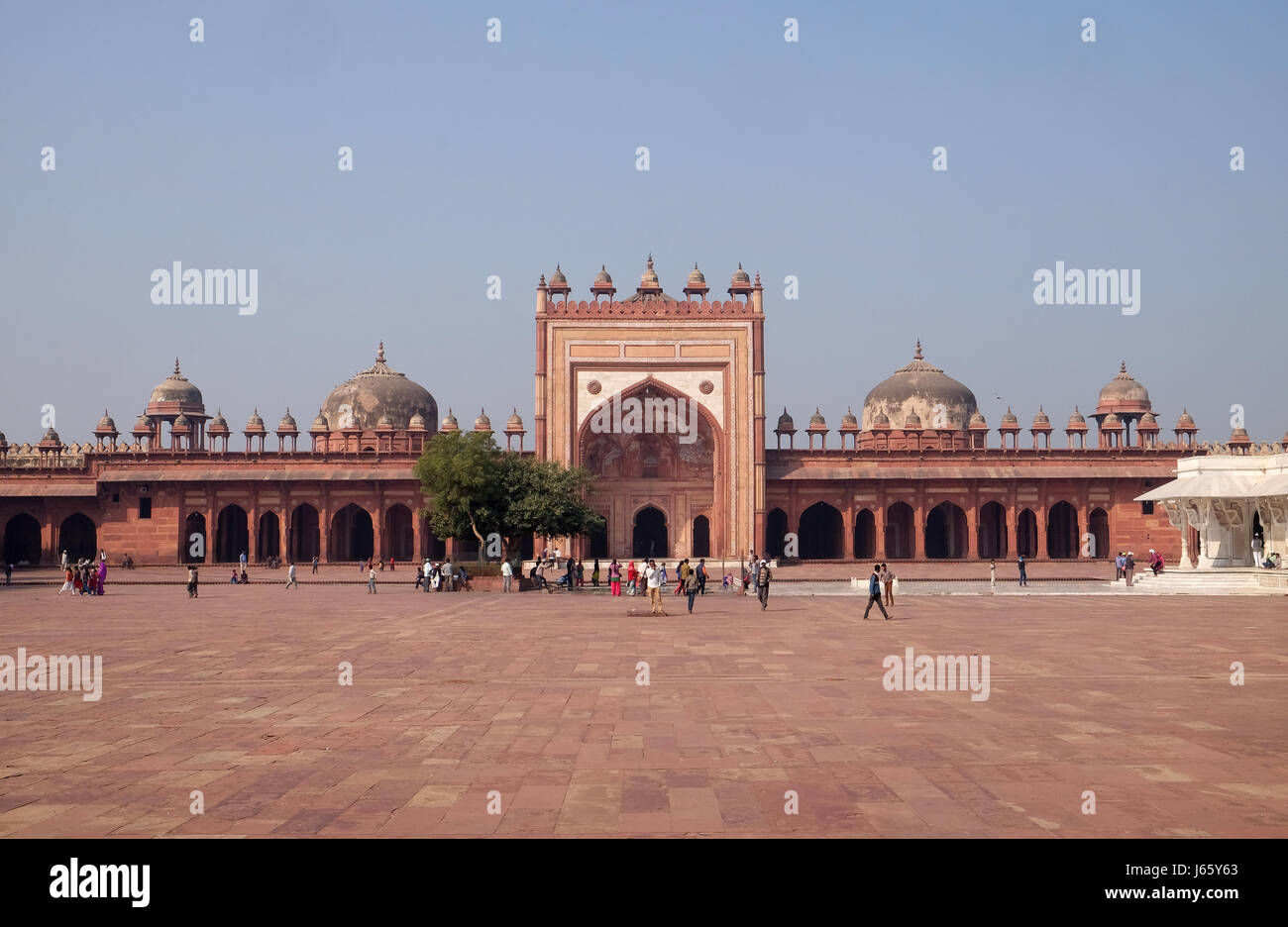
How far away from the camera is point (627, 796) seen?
5.95 metres

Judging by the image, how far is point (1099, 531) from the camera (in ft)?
150

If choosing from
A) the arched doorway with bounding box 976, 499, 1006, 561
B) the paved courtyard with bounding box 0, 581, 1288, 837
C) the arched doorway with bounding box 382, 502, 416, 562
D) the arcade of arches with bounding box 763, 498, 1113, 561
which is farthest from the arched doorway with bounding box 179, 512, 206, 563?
the arched doorway with bounding box 976, 499, 1006, 561

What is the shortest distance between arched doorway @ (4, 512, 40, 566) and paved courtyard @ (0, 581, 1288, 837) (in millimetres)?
34759

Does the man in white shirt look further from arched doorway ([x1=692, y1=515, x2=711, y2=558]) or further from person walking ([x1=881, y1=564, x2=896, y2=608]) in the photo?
arched doorway ([x1=692, y1=515, x2=711, y2=558])

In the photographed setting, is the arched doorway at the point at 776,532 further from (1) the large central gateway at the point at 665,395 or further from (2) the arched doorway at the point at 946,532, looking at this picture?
(2) the arched doorway at the point at 946,532

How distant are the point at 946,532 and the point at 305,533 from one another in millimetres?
27971

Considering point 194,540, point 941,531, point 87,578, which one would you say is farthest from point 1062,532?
point 87,578

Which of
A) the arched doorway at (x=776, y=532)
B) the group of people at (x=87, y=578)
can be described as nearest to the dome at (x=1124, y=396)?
the arched doorway at (x=776, y=532)

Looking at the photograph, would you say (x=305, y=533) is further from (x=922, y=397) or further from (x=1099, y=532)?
(x=1099, y=532)

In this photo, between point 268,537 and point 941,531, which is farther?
point 941,531

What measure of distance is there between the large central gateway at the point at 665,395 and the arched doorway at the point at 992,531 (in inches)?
439

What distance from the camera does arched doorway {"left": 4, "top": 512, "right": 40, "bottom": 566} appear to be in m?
45.7
